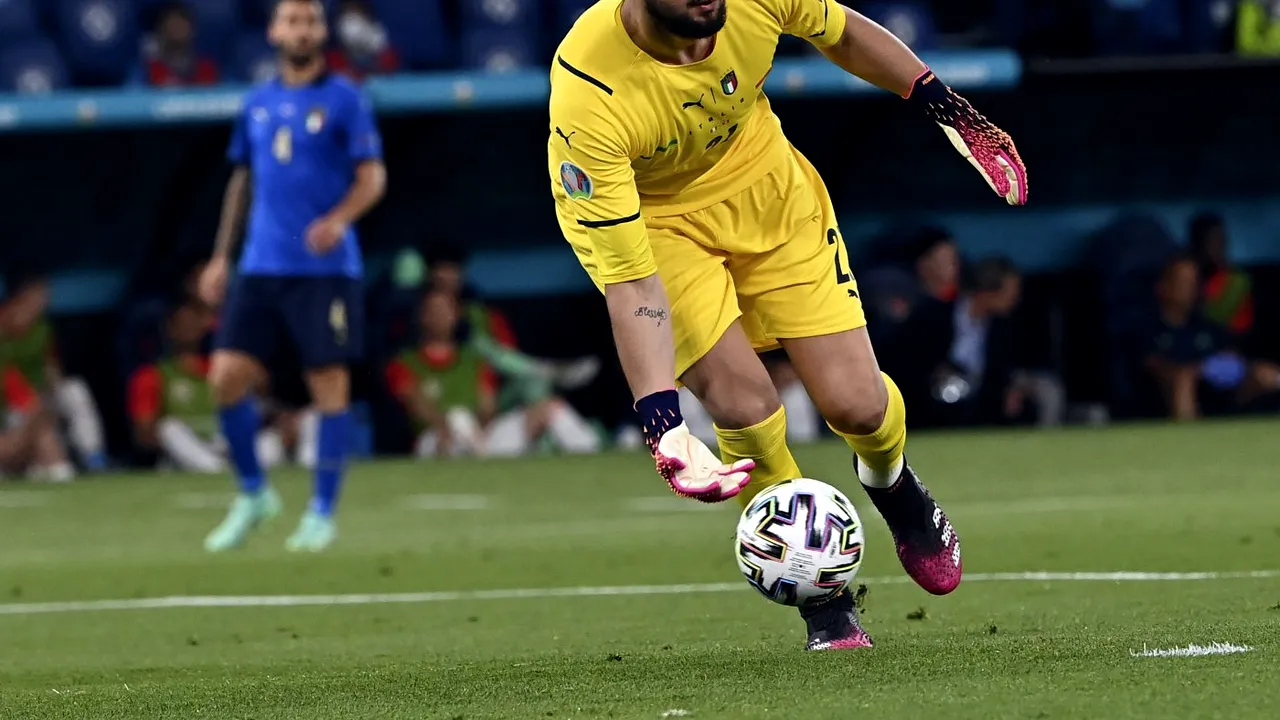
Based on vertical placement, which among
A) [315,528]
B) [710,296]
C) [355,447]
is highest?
[710,296]

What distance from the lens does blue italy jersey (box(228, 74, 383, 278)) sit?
10.1m

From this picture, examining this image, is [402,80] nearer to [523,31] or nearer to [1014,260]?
[523,31]

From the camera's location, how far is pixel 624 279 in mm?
5234

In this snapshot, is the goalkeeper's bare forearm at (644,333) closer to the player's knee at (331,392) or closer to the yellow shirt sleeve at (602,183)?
the yellow shirt sleeve at (602,183)

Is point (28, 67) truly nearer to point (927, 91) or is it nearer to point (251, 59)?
point (251, 59)

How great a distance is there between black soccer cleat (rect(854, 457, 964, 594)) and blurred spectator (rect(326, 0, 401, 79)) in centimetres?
984

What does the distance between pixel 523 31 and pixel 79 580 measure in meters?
7.73

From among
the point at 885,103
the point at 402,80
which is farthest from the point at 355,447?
the point at 885,103

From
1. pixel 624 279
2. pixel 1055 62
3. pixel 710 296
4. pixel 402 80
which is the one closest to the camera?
pixel 624 279

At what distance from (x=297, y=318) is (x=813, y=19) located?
478 centimetres

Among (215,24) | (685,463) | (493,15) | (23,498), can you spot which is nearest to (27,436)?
(23,498)

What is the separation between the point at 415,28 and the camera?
1595 cm

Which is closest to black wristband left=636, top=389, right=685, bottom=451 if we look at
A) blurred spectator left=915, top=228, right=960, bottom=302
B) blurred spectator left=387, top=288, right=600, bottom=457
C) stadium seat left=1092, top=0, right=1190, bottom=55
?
blurred spectator left=387, top=288, right=600, bottom=457

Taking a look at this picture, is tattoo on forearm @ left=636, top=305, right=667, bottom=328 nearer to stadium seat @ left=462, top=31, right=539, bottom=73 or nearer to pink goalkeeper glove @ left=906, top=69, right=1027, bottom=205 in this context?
pink goalkeeper glove @ left=906, top=69, right=1027, bottom=205
